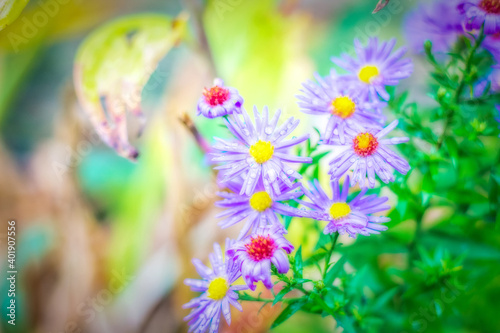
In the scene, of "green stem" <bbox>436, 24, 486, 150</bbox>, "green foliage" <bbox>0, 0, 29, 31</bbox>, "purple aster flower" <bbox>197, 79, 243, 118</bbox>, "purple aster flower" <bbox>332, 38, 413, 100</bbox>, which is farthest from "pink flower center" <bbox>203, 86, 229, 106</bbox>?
"green foliage" <bbox>0, 0, 29, 31</bbox>

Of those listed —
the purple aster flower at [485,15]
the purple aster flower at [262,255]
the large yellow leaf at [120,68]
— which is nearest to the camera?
the purple aster flower at [262,255]

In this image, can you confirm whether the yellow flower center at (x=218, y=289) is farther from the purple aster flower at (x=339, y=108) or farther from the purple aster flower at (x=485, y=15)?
the purple aster flower at (x=485, y=15)

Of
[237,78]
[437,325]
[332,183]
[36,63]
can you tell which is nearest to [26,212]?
[36,63]

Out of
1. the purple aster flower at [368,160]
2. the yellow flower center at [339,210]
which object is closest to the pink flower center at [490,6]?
the purple aster flower at [368,160]

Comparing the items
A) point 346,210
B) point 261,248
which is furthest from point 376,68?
point 261,248

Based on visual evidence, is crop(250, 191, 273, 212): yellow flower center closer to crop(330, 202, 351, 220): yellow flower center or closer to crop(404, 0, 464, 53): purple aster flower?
crop(330, 202, 351, 220): yellow flower center

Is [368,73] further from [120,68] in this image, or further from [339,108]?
[120,68]

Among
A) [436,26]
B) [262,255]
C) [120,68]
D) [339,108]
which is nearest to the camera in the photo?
[262,255]
